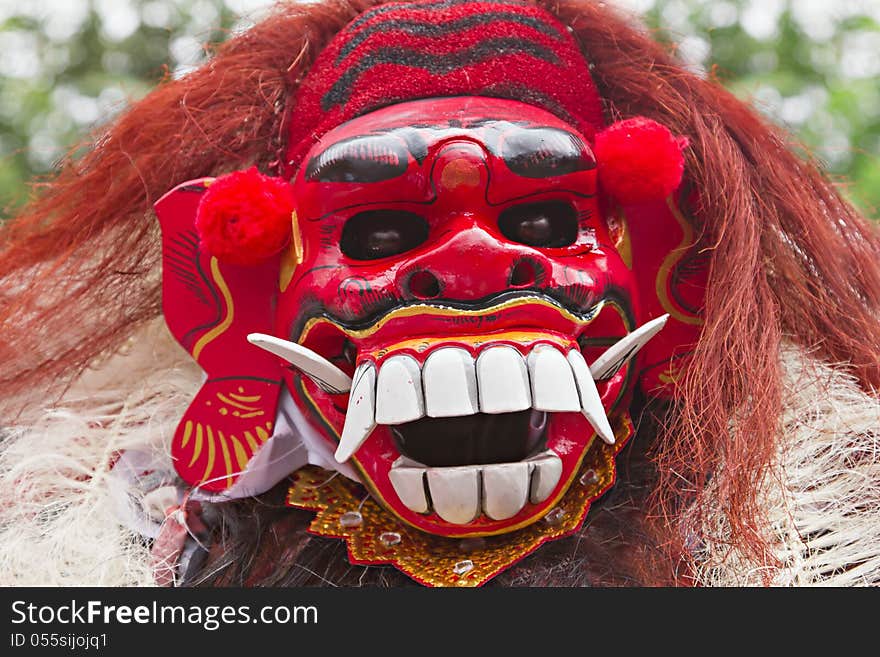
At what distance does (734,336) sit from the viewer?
1321mm

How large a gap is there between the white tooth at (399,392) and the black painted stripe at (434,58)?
474 millimetres

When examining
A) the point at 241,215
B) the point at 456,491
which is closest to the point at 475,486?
the point at 456,491

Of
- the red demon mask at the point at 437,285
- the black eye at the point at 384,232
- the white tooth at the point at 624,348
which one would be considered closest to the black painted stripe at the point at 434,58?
the red demon mask at the point at 437,285

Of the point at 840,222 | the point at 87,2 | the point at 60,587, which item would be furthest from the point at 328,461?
the point at 87,2

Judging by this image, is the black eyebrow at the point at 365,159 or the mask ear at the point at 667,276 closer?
the black eyebrow at the point at 365,159

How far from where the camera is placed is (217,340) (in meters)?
1.52

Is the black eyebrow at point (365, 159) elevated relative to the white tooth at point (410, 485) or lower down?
elevated

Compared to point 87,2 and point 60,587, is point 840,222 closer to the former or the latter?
point 60,587

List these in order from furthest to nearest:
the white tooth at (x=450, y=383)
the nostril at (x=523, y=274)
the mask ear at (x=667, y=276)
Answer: the mask ear at (x=667, y=276) → the nostril at (x=523, y=274) → the white tooth at (x=450, y=383)

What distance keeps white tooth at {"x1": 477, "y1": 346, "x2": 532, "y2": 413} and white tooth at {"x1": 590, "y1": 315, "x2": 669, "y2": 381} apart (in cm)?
16

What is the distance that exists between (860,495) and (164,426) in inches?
43.1

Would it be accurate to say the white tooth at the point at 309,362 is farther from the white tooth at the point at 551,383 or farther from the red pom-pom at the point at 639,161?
the red pom-pom at the point at 639,161

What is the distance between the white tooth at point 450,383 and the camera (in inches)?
46.1

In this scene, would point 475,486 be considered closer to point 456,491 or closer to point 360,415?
point 456,491
